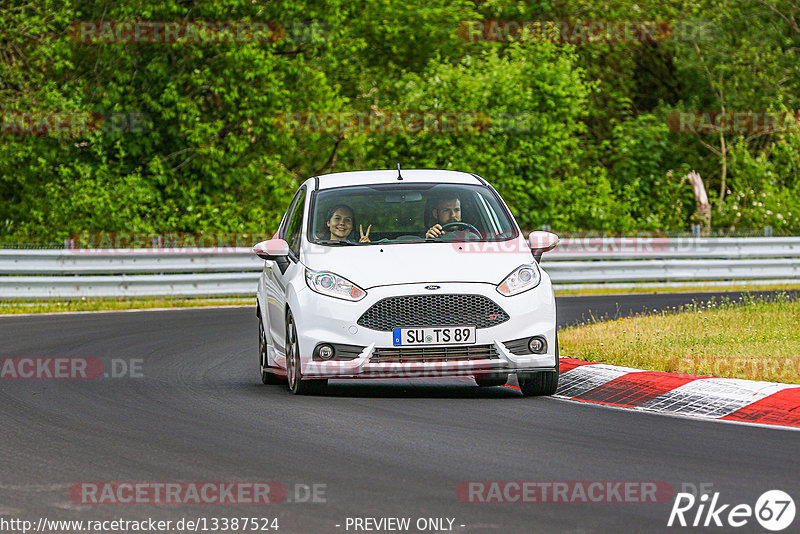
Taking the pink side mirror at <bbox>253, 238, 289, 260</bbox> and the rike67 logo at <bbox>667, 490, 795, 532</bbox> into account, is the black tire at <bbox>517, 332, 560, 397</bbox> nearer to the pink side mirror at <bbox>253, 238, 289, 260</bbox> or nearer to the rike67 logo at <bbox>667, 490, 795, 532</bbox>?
the pink side mirror at <bbox>253, 238, 289, 260</bbox>

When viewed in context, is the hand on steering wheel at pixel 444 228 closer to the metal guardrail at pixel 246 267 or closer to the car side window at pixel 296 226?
the car side window at pixel 296 226

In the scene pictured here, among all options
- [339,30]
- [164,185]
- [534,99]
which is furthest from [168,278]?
[534,99]

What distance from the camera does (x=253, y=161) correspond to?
3136 cm

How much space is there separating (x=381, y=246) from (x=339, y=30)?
2098 centimetres

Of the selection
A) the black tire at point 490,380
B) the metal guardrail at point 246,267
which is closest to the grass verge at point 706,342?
the black tire at point 490,380

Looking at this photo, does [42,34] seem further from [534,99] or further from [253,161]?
[534,99]

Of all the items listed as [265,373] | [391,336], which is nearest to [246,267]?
[265,373]

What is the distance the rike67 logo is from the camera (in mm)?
6066

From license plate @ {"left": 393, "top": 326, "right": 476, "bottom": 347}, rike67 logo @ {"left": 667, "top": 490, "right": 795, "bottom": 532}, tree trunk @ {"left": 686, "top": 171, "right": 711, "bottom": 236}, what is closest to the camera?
rike67 logo @ {"left": 667, "top": 490, "right": 795, "bottom": 532}

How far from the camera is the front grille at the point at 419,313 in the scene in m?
10.5

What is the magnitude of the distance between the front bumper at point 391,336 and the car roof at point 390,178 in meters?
1.69

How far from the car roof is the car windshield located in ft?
0.22

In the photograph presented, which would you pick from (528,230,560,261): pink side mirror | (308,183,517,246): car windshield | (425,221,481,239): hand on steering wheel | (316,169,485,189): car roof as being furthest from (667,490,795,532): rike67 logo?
(316,169,485,189): car roof

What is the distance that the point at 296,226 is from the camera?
480 inches
